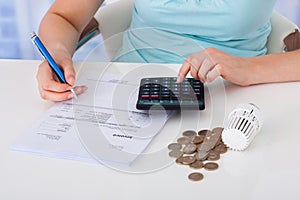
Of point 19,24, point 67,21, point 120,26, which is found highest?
point 67,21

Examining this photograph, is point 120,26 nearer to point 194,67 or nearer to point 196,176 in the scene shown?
point 194,67

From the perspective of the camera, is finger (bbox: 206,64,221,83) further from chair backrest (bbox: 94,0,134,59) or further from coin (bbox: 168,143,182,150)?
chair backrest (bbox: 94,0,134,59)

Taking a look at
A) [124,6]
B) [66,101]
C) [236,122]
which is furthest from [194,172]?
[124,6]

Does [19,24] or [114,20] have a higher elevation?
[114,20]

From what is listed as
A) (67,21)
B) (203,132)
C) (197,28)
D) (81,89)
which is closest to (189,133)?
(203,132)

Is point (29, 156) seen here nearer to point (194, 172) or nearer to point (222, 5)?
point (194, 172)

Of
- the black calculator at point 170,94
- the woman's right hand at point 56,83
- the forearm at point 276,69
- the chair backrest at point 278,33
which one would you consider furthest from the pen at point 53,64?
the chair backrest at point 278,33

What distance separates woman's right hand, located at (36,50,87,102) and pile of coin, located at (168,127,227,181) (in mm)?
267

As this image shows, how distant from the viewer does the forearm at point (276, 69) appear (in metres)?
0.95

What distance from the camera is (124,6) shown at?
1.44 m

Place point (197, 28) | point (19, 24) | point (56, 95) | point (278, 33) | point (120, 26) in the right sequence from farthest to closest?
1. point (19, 24)
2. point (120, 26)
3. point (278, 33)
4. point (197, 28)
5. point (56, 95)

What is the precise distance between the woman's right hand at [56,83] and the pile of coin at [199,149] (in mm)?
267

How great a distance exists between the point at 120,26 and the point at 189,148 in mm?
765

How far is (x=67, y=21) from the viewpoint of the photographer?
122 cm
